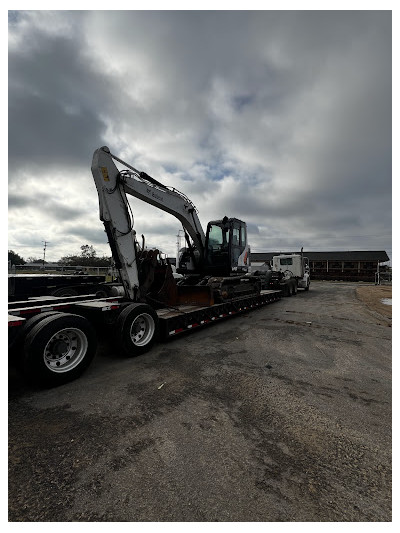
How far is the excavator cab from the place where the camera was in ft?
30.8

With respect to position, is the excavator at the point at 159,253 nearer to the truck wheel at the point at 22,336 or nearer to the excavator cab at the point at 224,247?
the excavator cab at the point at 224,247

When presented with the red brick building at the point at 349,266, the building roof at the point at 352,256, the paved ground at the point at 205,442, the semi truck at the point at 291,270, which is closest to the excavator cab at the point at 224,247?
the paved ground at the point at 205,442

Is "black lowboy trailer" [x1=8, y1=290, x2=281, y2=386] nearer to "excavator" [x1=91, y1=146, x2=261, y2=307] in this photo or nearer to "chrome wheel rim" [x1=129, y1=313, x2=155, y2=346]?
"chrome wheel rim" [x1=129, y1=313, x2=155, y2=346]

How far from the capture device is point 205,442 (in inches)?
107

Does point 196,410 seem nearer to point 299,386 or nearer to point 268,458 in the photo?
point 268,458

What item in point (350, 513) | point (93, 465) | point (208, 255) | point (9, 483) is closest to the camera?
point (350, 513)

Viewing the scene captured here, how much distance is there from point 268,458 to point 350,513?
29.4 inches

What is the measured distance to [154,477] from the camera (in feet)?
7.40

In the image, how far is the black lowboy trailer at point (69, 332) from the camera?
376 cm

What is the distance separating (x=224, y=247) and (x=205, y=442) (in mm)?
7308

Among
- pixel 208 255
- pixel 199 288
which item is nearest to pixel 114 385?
Result: pixel 199 288

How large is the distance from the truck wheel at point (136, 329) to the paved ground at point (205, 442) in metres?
0.32

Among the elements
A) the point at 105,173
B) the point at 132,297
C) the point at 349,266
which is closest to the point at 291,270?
the point at 132,297

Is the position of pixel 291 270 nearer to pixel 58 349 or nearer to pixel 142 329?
pixel 142 329
